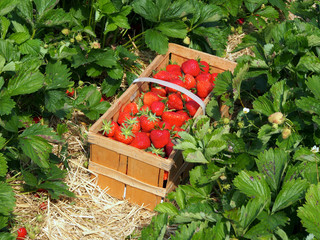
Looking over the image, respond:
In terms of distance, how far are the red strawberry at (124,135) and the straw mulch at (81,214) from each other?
300 millimetres

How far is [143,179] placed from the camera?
2607 mm

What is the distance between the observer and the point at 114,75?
9.95 ft

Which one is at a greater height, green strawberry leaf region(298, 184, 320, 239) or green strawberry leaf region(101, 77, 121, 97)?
green strawberry leaf region(298, 184, 320, 239)

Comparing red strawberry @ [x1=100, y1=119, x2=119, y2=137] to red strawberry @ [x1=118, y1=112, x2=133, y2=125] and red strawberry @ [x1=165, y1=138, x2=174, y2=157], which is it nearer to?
red strawberry @ [x1=118, y1=112, x2=133, y2=125]

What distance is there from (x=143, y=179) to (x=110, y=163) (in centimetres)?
20

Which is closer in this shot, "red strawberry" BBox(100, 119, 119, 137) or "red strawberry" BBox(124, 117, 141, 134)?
"red strawberry" BBox(100, 119, 119, 137)

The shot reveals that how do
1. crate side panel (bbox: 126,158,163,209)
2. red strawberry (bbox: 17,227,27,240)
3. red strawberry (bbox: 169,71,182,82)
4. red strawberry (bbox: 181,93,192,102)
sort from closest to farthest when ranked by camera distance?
red strawberry (bbox: 17,227,27,240)
crate side panel (bbox: 126,158,163,209)
red strawberry (bbox: 181,93,192,102)
red strawberry (bbox: 169,71,182,82)

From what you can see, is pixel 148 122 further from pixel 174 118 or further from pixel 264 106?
pixel 264 106

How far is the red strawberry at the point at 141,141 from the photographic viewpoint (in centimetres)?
266

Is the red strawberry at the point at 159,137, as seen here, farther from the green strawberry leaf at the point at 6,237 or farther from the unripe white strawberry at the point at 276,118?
the green strawberry leaf at the point at 6,237

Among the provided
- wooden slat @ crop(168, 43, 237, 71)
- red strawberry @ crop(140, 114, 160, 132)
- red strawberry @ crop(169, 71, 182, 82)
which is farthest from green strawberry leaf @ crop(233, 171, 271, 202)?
wooden slat @ crop(168, 43, 237, 71)

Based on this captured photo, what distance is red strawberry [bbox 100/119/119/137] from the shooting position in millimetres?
2664

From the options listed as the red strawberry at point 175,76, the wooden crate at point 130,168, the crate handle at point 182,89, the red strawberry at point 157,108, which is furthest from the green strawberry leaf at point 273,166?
the red strawberry at point 175,76

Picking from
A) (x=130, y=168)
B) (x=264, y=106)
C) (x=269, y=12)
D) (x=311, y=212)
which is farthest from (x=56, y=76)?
(x=269, y=12)
